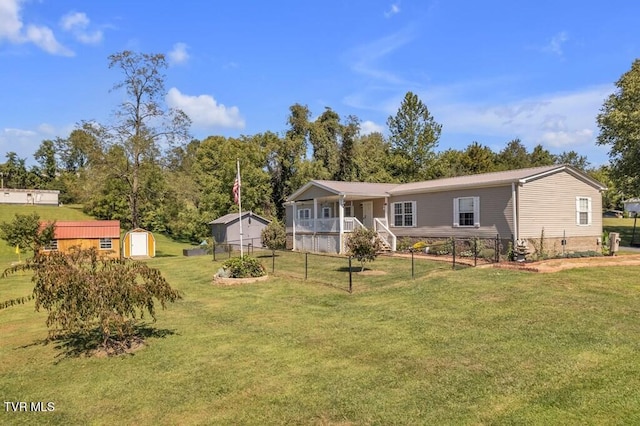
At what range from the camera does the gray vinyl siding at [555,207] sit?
59.7ft

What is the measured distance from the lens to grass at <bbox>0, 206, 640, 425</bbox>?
4.83 m

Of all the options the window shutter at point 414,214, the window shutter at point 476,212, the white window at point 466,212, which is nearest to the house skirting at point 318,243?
the window shutter at point 414,214

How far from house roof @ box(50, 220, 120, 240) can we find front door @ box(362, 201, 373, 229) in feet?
56.4

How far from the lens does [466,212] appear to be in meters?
20.1

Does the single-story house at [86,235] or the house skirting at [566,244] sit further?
the single-story house at [86,235]

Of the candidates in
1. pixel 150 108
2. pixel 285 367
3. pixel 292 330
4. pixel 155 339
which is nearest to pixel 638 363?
pixel 285 367

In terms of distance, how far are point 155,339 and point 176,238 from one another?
40.8 metres

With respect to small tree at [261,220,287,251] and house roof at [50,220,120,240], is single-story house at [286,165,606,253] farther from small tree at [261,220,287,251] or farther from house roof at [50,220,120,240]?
house roof at [50,220,120,240]

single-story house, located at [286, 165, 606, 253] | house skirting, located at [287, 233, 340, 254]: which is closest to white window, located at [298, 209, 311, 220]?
house skirting, located at [287, 233, 340, 254]

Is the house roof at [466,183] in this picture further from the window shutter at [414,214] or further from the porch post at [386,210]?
the window shutter at [414,214]

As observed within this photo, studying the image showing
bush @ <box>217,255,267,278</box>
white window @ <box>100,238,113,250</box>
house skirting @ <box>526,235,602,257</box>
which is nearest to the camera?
bush @ <box>217,255,267,278</box>

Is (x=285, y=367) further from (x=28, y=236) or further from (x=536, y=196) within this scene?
(x=28, y=236)

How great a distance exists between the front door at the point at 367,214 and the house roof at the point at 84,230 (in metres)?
17.2

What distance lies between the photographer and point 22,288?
16984mm
